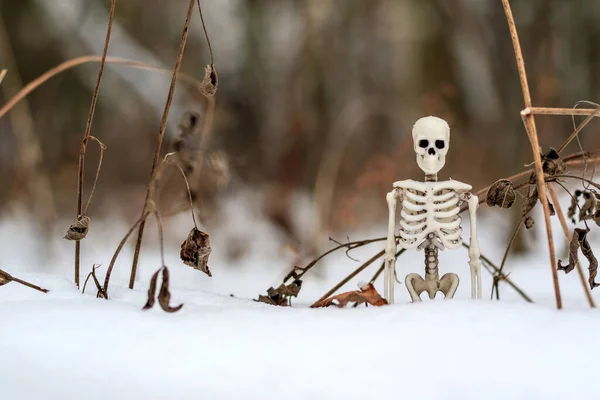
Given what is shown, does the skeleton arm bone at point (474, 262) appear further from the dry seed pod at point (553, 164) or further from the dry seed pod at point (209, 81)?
the dry seed pod at point (209, 81)

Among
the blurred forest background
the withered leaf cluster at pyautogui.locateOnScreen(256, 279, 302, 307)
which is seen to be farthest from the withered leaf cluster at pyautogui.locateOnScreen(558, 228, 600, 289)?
the blurred forest background

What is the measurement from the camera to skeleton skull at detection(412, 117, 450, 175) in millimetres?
525

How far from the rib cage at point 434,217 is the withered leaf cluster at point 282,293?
0.11m

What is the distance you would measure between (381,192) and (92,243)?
1.11 m

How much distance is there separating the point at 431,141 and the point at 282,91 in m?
1.80

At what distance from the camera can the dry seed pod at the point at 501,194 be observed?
0.49 m

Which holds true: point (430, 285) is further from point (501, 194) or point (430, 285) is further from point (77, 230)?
point (77, 230)

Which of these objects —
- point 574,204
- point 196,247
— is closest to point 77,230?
point 196,247

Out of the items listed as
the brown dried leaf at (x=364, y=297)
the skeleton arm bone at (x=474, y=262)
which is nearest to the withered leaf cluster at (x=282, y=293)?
the brown dried leaf at (x=364, y=297)

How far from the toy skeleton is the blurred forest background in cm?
125

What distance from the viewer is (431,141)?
53 centimetres

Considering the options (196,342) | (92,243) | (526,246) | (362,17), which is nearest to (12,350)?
(196,342)

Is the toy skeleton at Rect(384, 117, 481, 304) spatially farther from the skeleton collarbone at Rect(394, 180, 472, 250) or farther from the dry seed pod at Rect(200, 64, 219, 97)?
the dry seed pod at Rect(200, 64, 219, 97)

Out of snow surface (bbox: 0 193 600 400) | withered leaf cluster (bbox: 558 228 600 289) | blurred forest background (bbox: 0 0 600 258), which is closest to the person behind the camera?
snow surface (bbox: 0 193 600 400)
